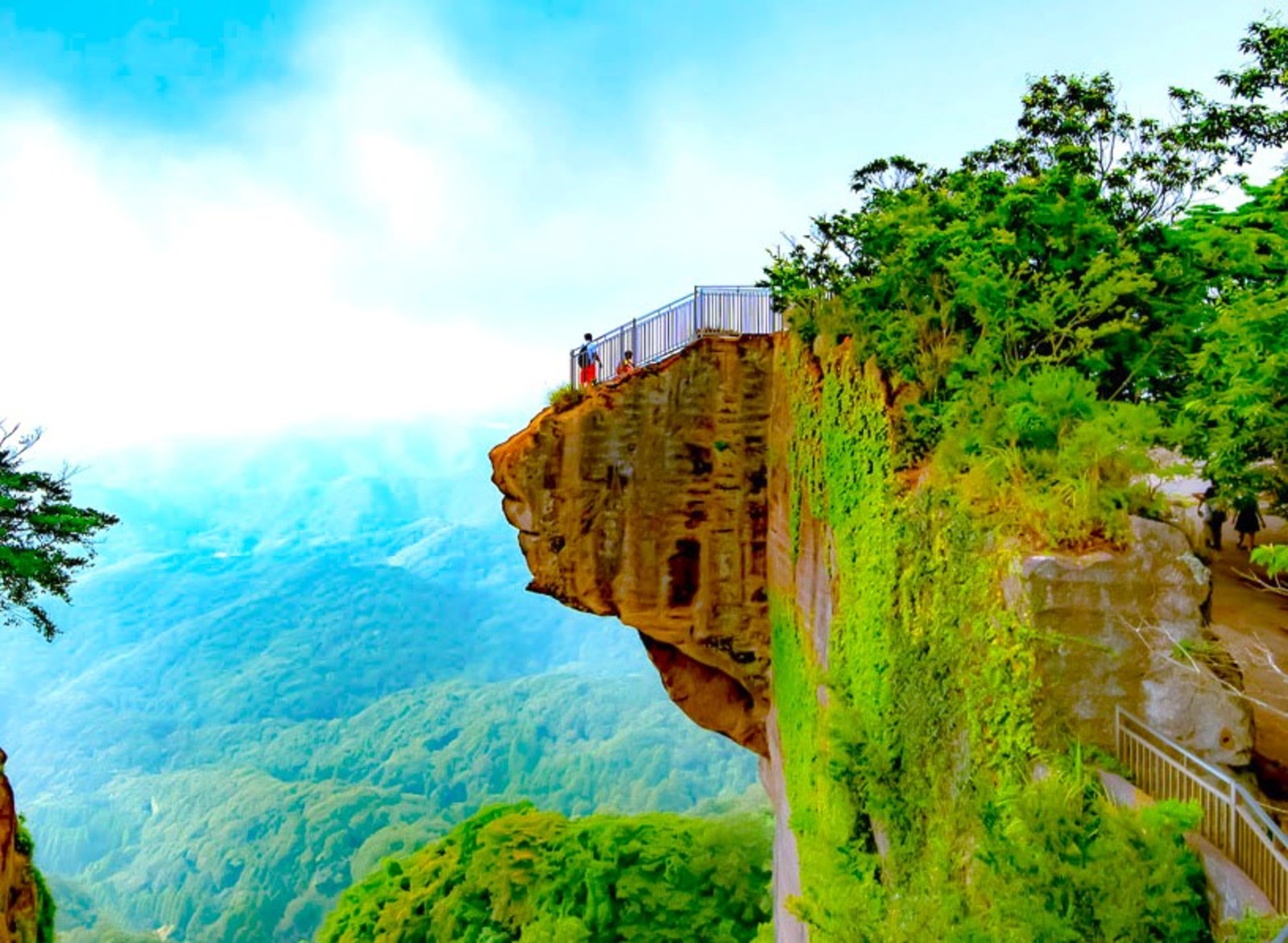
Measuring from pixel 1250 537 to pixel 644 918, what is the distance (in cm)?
1454

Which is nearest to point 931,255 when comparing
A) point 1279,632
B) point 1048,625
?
point 1048,625

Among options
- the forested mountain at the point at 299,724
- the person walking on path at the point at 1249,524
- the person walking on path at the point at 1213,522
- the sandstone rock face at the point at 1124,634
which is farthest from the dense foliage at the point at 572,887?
the forested mountain at the point at 299,724

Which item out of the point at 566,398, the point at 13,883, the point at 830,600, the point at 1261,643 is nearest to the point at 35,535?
the point at 13,883

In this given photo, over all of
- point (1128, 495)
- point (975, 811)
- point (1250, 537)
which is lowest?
point (975, 811)

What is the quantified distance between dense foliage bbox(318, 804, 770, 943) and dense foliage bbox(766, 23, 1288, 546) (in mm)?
14013

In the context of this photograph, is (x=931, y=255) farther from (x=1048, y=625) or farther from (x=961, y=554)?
(x=1048, y=625)

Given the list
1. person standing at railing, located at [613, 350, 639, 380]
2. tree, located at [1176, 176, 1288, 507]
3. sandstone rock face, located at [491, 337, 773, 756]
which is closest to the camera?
tree, located at [1176, 176, 1288, 507]

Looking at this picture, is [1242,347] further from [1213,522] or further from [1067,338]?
[1213,522]

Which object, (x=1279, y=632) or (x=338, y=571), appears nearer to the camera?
(x=1279, y=632)

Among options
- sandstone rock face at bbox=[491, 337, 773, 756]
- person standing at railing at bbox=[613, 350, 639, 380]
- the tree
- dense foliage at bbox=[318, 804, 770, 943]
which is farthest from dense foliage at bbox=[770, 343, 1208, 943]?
dense foliage at bbox=[318, 804, 770, 943]

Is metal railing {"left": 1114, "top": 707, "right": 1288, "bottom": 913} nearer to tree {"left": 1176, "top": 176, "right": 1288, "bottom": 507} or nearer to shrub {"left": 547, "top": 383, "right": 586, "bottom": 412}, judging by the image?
tree {"left": 1176, "top": 176, "right": 1288, "bottom": 507}

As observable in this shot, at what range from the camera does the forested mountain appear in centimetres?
5791

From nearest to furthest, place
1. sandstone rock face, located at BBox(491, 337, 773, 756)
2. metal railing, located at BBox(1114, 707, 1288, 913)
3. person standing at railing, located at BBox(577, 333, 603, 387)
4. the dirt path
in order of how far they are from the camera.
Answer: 1. metal railing, located at BBox(1114, 707, 1288, 913)
2. the dirt path
3. sandstone rock face, located at BBox(491, 337, 773, 756)
4. person standing at railing, located at BBox(577, 333, 603, 387)

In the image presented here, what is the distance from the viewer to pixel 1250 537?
11.8 meters
